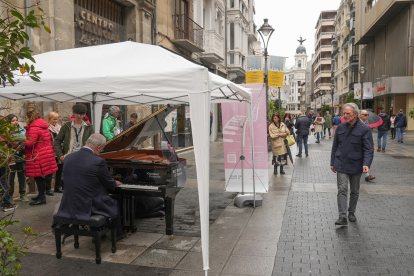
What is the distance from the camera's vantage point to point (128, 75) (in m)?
4.61

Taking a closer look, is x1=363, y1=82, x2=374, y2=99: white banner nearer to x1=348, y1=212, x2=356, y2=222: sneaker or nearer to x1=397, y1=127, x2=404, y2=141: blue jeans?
x1=397, y1=127, x2=404, y2=141: blue jeans

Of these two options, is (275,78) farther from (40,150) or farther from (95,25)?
(40,150)

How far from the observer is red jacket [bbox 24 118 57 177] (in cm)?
719

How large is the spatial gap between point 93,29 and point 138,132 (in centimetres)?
687

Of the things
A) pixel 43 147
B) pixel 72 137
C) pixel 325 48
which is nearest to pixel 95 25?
pixel 43 147

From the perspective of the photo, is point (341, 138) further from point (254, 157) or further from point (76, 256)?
point (76, 256)

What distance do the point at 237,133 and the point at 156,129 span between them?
1.90m

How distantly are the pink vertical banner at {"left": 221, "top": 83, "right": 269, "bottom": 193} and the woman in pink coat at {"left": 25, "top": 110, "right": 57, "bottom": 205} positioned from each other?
3520 mm

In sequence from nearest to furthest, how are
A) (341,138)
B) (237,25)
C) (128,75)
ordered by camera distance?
(128,75), (341,138), (237,25)

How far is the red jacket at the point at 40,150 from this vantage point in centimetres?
719

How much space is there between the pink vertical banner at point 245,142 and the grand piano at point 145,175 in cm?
171

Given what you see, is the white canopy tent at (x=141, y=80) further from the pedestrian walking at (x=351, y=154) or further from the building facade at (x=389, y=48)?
the building facade at (x=389, y=48)

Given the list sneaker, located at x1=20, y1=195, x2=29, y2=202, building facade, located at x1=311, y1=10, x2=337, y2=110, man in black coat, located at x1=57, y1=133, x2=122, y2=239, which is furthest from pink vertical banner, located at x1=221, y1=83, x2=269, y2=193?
building facade, located at x1=311, y1=10, x2=337, y2=110

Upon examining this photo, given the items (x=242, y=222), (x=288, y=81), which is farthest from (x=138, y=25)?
(x=288, y=81)
